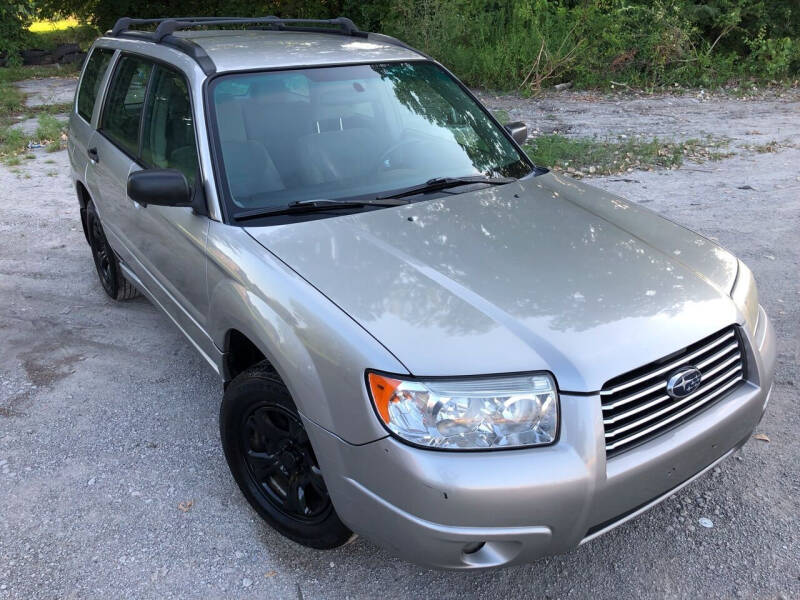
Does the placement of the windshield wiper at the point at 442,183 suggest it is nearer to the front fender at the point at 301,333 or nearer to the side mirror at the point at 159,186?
the front fender at the point at 301,333

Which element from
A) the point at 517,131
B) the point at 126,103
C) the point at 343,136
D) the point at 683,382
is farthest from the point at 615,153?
the point at 683,382

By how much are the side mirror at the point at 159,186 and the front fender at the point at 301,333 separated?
0.21 metres

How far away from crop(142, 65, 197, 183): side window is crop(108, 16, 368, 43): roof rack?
338 millimetres

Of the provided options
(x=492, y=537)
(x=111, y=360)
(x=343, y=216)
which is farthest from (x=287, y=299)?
(x=111, y=360)

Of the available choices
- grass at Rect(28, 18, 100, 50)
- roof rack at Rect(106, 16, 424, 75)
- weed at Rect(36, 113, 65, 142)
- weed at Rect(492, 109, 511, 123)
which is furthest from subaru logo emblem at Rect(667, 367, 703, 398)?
grass at Rect(28, 18, 100, 50)

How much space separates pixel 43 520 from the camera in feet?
9.33

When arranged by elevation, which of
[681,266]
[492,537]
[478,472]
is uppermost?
[681,266]

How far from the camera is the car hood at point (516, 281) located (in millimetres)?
2090

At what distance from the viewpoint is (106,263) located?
4.76 metres

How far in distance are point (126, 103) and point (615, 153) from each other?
5859 millimetres

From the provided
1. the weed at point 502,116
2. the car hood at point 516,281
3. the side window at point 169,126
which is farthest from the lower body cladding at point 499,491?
the weed at point 502,116

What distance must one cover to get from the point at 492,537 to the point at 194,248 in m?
1.76

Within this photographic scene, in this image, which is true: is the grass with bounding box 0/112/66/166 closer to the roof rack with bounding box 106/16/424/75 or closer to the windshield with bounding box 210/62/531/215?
the roof rack with bounding box 106/16/424/75

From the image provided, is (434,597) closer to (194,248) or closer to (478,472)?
(478,472)
